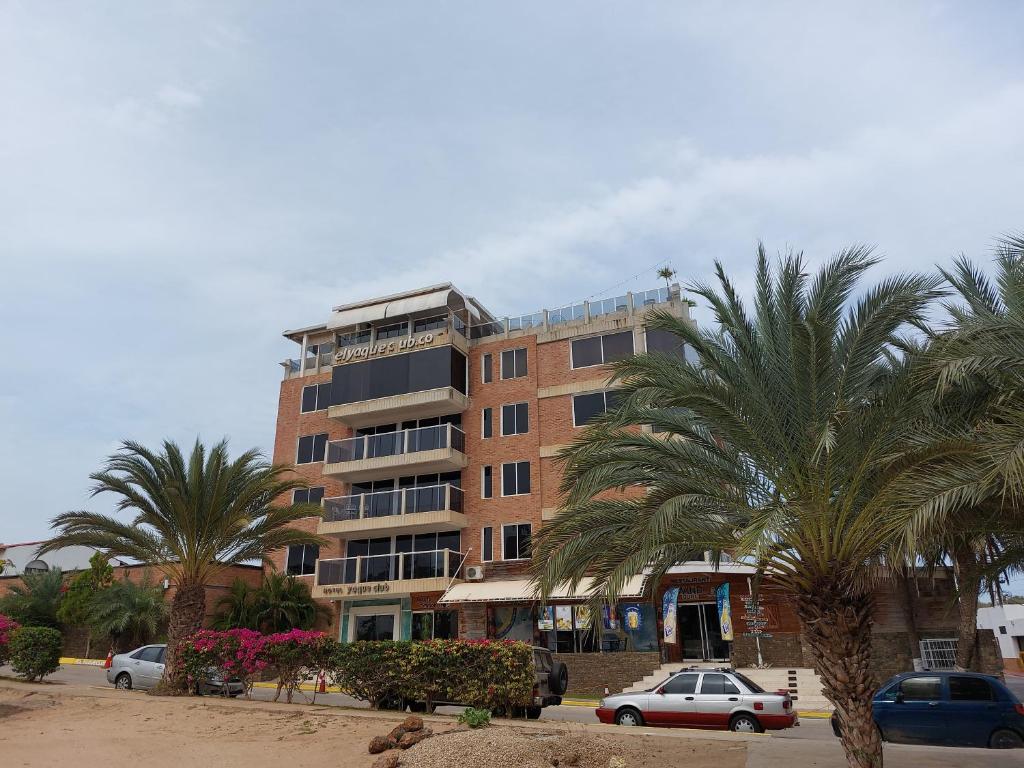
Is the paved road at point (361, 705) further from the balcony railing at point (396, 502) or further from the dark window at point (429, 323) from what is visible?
the dark window at point (429, 323)

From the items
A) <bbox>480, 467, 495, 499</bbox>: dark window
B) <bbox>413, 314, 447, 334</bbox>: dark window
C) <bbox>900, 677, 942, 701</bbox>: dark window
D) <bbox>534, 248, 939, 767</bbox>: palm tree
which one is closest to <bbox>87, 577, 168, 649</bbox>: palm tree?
<bbox>480, 467, 495, 499</bbox>: dark window

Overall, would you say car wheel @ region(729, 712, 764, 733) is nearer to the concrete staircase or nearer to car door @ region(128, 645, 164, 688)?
the concrete staircase

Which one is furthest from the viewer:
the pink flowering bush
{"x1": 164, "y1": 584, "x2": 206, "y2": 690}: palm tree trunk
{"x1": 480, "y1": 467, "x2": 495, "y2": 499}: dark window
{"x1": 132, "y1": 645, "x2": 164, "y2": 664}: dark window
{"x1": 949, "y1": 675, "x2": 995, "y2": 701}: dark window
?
{"x1": 480, "y1": 467, "x2": 495, "y2": 499}: dark window

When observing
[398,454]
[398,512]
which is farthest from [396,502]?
[398,454]

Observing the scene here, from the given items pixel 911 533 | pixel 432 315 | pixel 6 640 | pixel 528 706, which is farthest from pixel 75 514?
pixel 911 533

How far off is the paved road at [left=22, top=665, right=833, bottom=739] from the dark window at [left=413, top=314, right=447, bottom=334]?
1555cm

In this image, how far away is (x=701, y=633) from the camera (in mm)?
26328

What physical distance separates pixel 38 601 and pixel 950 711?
37.6 m

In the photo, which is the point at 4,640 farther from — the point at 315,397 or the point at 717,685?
the point at 717,685

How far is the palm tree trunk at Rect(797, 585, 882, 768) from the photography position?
378 inches

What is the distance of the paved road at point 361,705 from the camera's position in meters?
15.8

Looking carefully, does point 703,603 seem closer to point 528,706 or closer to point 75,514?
point 528,706

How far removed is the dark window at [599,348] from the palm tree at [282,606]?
557 inches

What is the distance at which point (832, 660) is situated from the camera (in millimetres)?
10047
